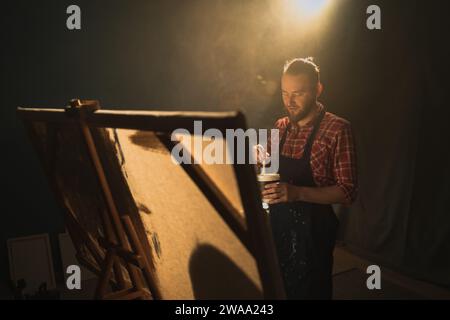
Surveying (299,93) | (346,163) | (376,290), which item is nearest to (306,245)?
(346,163)

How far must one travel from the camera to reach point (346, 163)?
2.29 m

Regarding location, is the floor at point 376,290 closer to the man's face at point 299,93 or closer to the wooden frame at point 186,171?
the man's face at point 299,93

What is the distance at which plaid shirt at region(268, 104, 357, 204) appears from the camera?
2.29m

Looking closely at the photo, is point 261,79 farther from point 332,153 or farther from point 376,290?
point 332,153

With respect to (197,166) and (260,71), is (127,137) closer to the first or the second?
(197,166)

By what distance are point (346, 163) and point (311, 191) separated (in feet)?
0.86

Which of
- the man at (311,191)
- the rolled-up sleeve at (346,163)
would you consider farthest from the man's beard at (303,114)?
the rolled-up sleeve at (346,163)

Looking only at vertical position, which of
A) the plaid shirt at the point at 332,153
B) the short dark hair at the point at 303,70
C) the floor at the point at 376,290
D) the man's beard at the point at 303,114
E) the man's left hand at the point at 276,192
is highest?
the short dark hair at the point at 303,70

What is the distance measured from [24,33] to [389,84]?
14.0ft

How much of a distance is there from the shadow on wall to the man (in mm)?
726

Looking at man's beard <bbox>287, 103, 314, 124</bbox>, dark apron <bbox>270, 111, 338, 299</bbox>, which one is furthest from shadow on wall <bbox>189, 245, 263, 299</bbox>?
man's beard <bbox>287, 103, 314, 124</bbox>

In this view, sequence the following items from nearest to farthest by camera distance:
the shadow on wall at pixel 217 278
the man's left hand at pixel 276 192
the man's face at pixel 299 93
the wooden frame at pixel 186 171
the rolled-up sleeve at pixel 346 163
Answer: the wooden frame at pixel 186 171 < the shadow on wall at pixel 217 278 < the man's left hand at pixel 276 192 < the rolled-up sleeve at pixel 346 163 < the man's face at pixel 299 93

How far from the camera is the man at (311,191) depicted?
2.30 meters

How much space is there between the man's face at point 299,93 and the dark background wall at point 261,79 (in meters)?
2.28
